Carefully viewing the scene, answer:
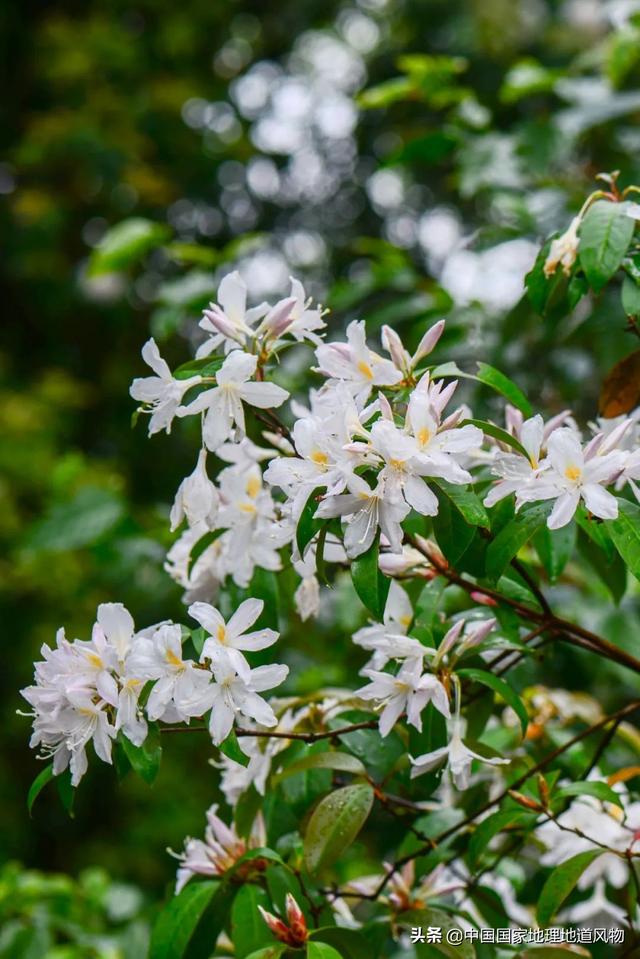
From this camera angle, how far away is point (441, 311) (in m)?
1.78

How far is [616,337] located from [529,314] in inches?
5.3

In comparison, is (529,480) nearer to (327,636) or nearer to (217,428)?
(217,428)

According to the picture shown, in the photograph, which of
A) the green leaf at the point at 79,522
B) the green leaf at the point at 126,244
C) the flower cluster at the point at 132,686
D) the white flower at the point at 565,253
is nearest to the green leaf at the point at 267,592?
the flower cluster at the point at 132,686

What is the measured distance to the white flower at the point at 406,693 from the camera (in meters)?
0.85

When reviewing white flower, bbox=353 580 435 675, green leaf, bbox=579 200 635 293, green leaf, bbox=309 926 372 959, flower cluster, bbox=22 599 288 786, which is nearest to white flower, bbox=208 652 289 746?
flower cluster, bbox=22 599 288 786

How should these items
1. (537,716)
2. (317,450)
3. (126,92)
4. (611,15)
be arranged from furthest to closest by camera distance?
(126,92), (611,15), (537,716), (317,450)

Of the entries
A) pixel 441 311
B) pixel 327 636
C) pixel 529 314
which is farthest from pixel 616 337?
pixel 327 636

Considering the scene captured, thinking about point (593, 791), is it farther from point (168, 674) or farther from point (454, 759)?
point (168, 674)

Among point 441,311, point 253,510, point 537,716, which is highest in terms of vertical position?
point 253,510

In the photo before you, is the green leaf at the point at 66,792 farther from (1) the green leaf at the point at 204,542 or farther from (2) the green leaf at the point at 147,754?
(1) the green leaf at the point at 204,542

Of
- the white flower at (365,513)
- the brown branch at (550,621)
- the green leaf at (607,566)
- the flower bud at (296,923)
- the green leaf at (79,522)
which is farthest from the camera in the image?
the green leaf at (79,522)

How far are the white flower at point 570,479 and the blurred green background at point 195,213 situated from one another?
0.79m

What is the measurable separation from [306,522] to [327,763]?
26 cm

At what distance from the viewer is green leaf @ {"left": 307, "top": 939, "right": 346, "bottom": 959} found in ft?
2.61
